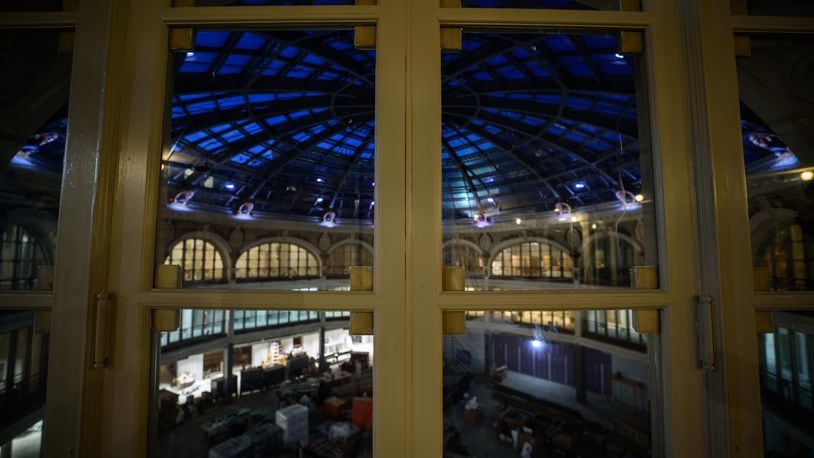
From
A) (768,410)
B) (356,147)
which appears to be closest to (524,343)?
(356,147)

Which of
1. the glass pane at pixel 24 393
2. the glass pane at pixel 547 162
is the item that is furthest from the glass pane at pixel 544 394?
the glass pane at pixel 24 393

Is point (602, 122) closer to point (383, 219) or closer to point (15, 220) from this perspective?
point (383, 219)

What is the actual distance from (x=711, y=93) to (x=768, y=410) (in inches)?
39.3

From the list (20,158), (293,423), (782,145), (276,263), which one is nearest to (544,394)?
(293,423)

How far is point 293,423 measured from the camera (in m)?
10.3

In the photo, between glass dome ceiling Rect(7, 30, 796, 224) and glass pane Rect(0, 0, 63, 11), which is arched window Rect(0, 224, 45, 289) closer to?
glass dome ceiling Rect(7, 30, 796, 224)

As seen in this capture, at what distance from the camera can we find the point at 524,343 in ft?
54.6

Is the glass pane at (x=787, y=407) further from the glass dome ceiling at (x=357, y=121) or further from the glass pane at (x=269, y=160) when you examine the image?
the glass pane at (x=269, y=160)

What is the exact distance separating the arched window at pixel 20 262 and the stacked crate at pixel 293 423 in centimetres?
1062

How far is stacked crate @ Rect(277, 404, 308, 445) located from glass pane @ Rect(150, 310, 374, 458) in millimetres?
28

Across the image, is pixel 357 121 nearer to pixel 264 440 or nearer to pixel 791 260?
pixel 264 440

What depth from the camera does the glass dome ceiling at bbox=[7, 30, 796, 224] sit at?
561 cm

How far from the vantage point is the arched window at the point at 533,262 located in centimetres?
1694

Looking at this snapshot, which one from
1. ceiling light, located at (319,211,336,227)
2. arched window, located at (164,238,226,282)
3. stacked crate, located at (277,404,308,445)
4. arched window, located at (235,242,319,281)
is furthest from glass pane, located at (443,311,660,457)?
arched window, located at (164,238,226,282)
